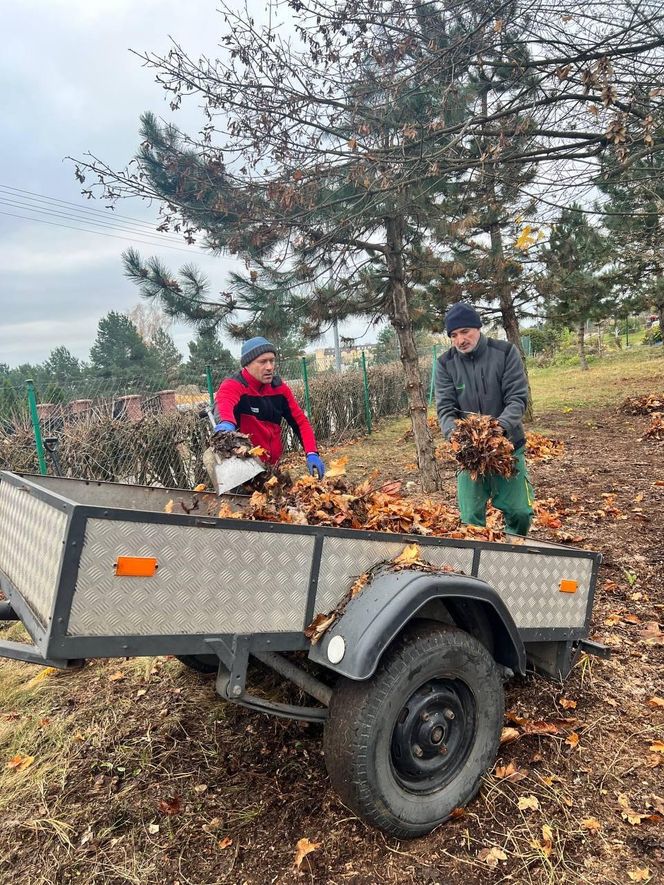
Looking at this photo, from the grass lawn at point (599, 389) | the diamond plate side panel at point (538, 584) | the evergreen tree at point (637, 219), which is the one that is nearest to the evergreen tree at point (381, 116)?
the evergreen tree at point (637, 219)

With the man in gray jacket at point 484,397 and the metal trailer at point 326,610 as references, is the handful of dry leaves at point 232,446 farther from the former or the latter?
the man in gray jacket at point 484,397

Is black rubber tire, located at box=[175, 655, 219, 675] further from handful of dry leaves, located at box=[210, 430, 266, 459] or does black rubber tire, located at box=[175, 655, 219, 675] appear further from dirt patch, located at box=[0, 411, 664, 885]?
handful of dry leaves, located at box=[210, 430, 266, 459]

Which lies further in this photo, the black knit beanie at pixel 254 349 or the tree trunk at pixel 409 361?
the tree trunk at pixel 409 361

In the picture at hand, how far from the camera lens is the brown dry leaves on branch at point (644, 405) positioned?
13273 mm

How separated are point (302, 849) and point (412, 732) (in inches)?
23.1

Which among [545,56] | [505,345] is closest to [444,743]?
[505,345]

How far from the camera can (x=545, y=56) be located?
16.5 ft

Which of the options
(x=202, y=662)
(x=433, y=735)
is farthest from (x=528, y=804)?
(x=202, y=662)

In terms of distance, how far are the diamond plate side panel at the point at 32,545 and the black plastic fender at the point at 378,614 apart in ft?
3.07

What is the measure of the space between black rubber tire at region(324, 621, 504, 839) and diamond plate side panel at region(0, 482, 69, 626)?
1.10m

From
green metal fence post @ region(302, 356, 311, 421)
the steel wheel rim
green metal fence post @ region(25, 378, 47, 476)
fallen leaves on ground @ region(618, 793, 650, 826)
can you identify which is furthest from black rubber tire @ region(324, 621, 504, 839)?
green metal fence post @ region(302, 356, 311, 421)

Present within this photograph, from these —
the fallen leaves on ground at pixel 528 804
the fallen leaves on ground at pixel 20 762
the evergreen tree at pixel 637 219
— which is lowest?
the fallen leaves on ground at pixel 20 762

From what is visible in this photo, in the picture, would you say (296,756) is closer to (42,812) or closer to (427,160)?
(42,812)

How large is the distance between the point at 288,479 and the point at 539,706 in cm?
173
